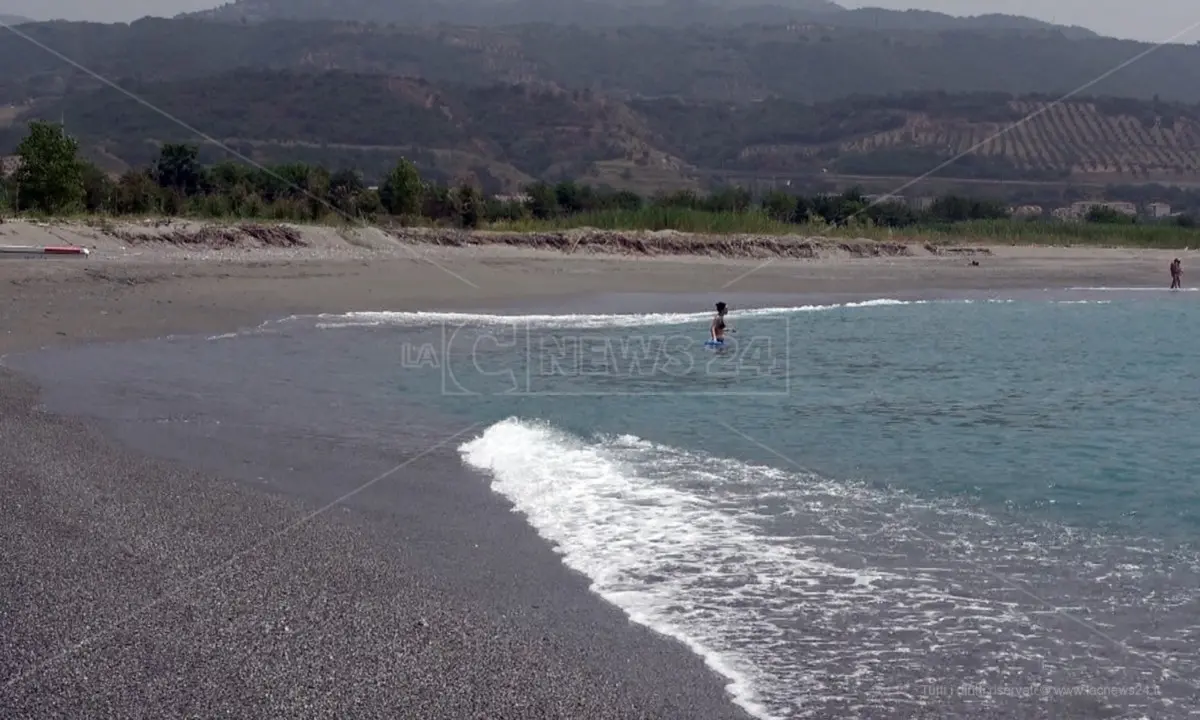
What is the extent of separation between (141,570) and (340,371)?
7.77m

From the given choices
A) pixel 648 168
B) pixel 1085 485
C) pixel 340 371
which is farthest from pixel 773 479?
pixel 648 168

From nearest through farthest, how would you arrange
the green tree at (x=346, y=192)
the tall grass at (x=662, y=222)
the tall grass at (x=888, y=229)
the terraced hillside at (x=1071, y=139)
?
the green tree at (x=346, y=192), the tall grass at (x=662, y=222), the tall grass at (x=888, y=229), the terraced hillside at (x=1071, y=139)

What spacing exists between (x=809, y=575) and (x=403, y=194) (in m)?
26.4

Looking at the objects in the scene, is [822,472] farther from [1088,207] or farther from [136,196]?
[1088,207]

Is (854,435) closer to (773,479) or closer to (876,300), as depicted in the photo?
(773,479)

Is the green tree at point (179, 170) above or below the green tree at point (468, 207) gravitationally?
above

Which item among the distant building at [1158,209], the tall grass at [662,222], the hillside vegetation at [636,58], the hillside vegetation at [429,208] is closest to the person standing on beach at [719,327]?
the hillside vegetation at [429,208]

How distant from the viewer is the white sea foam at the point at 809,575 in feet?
17.5

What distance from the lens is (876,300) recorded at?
2598 centimetres

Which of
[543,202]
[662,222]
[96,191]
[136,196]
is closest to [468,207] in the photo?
[662,222]

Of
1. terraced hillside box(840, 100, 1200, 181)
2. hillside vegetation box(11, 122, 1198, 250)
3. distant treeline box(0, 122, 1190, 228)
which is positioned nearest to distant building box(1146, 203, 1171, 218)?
terraced hillside box(840, 100, 1200, 181)

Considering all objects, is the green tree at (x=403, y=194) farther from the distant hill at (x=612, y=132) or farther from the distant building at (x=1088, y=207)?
the distant building at (x=1088, y=207)

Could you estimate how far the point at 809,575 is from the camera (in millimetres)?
6641

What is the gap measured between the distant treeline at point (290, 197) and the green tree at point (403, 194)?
2 cm
